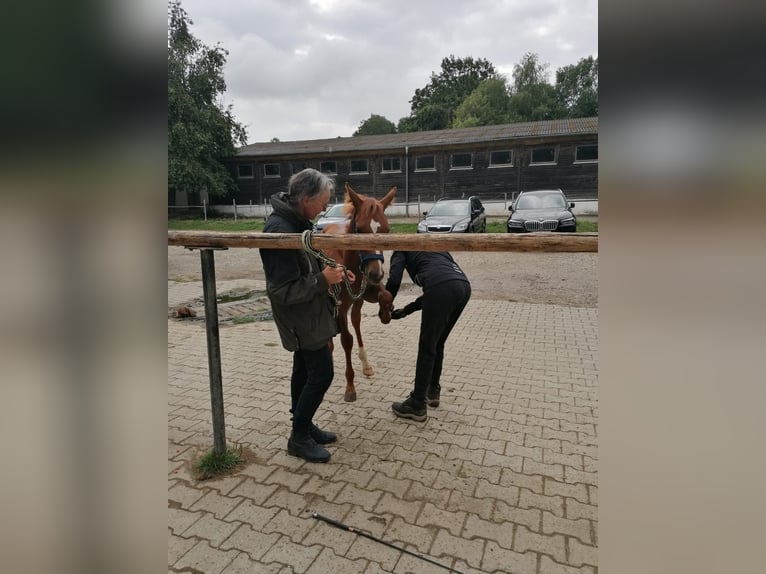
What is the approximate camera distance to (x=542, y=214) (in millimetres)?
13562

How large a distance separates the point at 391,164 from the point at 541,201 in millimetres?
13594

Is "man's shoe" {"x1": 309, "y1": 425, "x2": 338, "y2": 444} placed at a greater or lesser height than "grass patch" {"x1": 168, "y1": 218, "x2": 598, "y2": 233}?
lesser

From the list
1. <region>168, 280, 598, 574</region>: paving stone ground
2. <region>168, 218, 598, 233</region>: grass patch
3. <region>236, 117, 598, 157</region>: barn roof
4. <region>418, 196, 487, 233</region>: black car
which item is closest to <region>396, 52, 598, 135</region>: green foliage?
<region>236, 117, 598, 157</region>: barn roof

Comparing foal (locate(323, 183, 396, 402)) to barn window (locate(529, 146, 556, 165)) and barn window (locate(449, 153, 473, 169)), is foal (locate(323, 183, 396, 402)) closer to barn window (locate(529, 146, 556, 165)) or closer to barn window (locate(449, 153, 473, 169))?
barn window (locate(529, 146, 556, 165))

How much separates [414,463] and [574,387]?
2232 millimetres

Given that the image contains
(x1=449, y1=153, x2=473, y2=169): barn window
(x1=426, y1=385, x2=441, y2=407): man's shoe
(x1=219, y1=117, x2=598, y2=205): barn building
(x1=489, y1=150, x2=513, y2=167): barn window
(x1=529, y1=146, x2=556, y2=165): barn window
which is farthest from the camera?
(x1=449, y1=153, x2=473, y2=169): barn window

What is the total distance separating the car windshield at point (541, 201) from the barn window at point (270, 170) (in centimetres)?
1838

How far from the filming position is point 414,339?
6324 mm

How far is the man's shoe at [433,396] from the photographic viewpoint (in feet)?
13.3

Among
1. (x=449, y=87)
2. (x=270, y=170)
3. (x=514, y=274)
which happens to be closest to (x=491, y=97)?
(x=449, y=87)

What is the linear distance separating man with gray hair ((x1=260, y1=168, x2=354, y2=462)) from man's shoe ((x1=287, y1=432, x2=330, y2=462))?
20 centimetres

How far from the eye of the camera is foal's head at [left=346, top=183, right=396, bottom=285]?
3.71 meters

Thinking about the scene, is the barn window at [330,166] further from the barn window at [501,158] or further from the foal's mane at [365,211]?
the foal's mane at [365,211]
